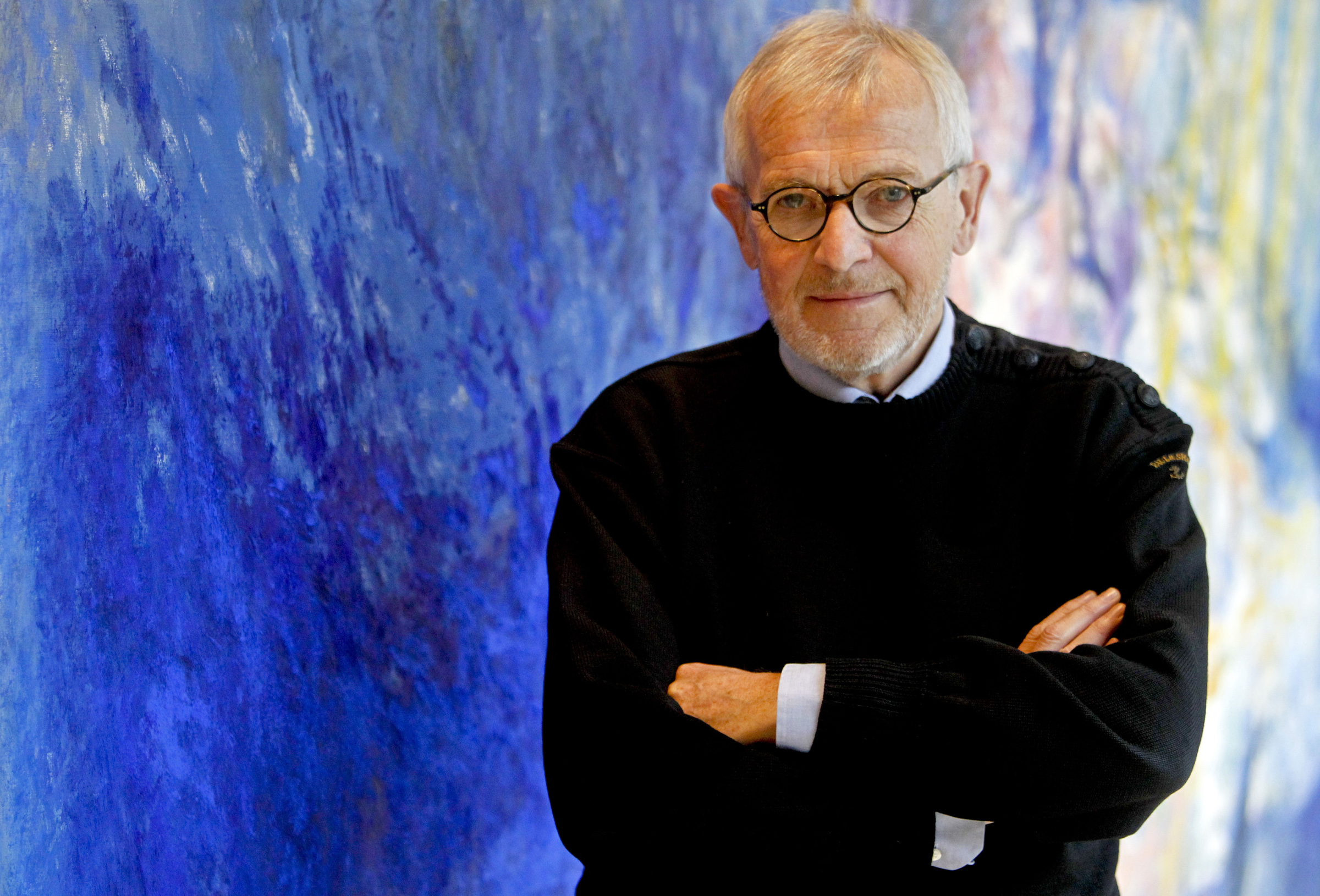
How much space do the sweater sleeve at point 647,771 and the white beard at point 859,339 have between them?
16.3 inches

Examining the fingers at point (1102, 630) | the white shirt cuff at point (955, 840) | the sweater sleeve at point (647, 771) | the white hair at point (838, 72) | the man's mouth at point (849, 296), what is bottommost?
the white shirt cuff at point (955, 840)

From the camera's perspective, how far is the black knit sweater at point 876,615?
4.27ft

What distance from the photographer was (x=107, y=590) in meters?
1.40

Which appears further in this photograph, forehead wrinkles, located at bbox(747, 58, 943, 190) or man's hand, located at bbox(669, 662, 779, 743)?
forehead wrinkles, located at bbox(747, 58, 943, 190)

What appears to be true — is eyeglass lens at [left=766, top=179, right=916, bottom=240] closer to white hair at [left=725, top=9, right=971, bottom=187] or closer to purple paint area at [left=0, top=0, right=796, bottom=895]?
white hair at [left=725, top=9, right=971, bottom=187]

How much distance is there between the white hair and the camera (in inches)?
59.9

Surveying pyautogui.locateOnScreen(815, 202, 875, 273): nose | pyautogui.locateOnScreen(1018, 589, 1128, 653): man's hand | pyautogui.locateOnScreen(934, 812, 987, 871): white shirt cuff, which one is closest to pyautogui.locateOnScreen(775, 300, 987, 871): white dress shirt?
pyautogui.locateOnScreen(934, 812, 987, 871): white shirt cuff

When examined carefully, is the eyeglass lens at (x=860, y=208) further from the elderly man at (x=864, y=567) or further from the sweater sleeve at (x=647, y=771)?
the sweater sleeve at (x=647, y=771)

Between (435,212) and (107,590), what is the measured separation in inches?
30.0

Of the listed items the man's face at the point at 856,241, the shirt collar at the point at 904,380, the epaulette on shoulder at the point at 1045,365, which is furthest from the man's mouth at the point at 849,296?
the epaulette on shoulder at the point at 1045,365

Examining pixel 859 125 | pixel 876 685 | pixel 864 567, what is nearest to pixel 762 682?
pixel 876 685

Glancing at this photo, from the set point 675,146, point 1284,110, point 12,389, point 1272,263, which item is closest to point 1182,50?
point 1284,110

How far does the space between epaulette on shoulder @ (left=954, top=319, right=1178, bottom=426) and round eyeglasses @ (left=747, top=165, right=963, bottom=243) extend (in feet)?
0.82

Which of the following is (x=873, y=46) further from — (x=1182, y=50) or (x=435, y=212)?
(x=1182, y=50)
